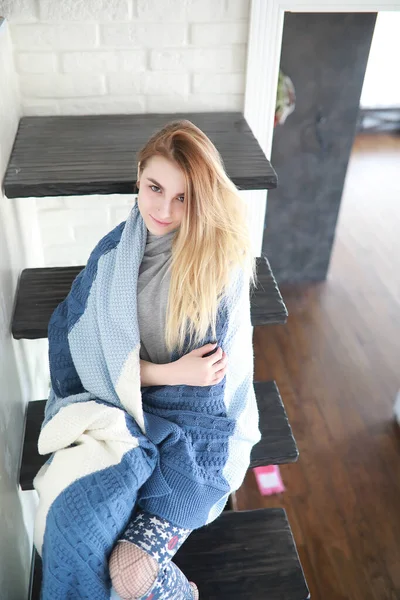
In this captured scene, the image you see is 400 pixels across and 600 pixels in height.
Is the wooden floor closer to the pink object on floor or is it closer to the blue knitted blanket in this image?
the pink object on floor

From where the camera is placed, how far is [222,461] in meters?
1.21

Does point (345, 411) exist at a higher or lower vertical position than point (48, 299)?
lower

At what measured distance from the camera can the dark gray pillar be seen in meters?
2.55

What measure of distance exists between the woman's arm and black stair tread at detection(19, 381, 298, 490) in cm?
35

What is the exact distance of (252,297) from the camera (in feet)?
4.79

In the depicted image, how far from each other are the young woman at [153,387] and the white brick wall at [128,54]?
50 cm

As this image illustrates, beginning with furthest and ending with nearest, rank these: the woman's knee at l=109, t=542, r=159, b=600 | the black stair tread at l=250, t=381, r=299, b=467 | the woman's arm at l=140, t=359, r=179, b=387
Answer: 1. the black stair tread at l=250, t=381, r=299, b=467
2. the woman's arm at l=140, t=359, r=179, b=387
3. the woman's knee at l=109, t=542, r=159, b=600

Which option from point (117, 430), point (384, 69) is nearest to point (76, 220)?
point (117, 430)

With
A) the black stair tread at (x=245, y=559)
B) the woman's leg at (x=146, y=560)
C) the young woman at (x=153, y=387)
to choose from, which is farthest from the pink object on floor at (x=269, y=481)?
the woman's leg at (x=146, y=560)

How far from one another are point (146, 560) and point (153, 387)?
13.0 inches

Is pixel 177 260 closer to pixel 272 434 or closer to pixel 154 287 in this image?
pixel 154 287

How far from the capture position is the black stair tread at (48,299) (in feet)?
4.49

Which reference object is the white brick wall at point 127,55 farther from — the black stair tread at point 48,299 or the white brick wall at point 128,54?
the black stair tread at point 48,299

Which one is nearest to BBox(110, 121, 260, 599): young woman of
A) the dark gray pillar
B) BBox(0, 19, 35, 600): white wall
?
BBox(0, 19, 35, 600): white wall
